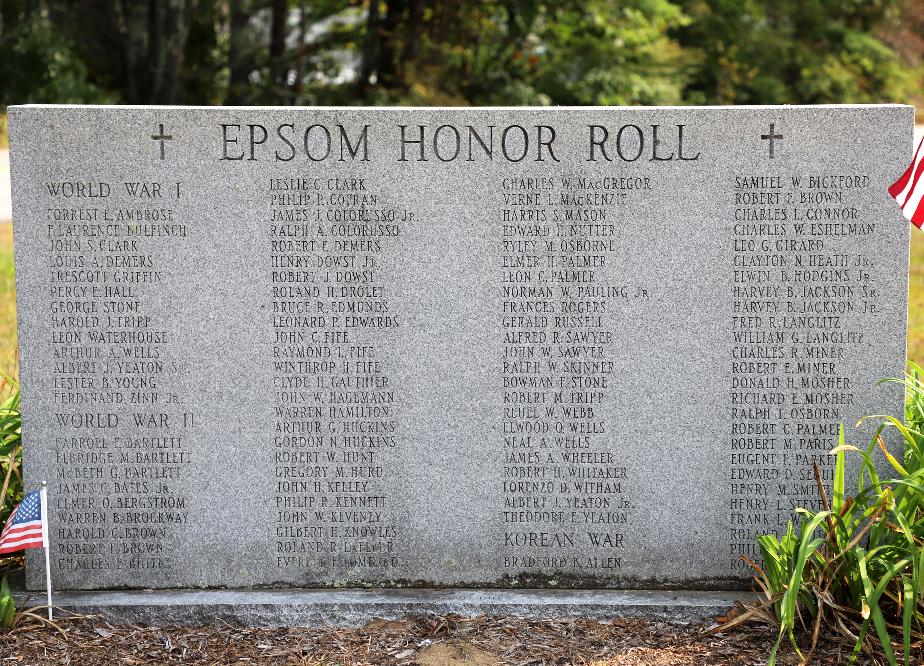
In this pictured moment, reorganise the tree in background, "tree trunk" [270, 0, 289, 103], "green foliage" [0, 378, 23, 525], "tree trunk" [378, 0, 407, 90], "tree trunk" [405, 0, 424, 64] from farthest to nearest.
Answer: "tree trunk" [270, 0, 289, 103]
"tree trunk" [378, 0, 407, 90]
"tree trunk" [405, 0, 424, 64]
the tree in background
"green foliage" [0, 378, 23, 525]

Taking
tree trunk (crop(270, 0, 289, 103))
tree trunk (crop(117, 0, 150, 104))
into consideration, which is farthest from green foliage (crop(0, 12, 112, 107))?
tree trunk (crop(270, 0, 289, 103))

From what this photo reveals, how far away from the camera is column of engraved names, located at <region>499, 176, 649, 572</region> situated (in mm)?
4766

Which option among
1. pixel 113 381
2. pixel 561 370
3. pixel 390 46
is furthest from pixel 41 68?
pixel 561 370

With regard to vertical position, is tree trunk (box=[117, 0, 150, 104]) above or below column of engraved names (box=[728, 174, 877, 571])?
above

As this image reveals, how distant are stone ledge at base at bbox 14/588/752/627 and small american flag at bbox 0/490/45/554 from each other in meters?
Answer: 0.45

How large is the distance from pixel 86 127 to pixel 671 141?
2.53 metres

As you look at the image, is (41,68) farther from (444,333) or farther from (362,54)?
(444,333)

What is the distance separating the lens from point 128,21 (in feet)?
51.2

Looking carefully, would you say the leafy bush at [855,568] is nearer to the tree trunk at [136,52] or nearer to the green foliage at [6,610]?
the green foliage at [6,610]

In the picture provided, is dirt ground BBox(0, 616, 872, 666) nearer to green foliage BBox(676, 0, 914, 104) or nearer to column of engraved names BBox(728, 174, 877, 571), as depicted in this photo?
column of engraved names BBox(728, 174, 877, 571)

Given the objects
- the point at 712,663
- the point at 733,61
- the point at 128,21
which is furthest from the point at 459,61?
the point at 712,663

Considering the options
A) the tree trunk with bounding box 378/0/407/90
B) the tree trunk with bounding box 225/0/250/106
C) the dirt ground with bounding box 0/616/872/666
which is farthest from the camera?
the tree trunk with bounding box 378/0/407/90

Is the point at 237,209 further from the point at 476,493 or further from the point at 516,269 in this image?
the point at 476,493

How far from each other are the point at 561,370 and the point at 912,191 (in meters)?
1.62
